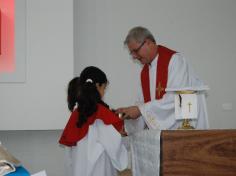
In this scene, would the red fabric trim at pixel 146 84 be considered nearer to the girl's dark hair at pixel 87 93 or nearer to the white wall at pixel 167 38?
the girl's dark hair at pixel 87 93

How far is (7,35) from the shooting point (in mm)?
4836

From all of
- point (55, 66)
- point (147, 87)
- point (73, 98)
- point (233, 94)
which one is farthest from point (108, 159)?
point (233, 94)

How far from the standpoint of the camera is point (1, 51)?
4836 mm

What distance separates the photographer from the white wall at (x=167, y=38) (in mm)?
5297

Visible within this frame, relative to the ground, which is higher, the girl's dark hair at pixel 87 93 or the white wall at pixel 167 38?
the white wall at pixel 167 38

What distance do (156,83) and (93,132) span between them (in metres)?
0.83

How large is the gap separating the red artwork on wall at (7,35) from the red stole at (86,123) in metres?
1.71

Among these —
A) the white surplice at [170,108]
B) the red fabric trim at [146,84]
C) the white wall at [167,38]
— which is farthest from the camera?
the white wall at [167,38]

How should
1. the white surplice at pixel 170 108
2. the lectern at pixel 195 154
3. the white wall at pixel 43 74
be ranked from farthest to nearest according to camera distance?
the white wall at pixel 43 74 → the white surplice at pixel 170 108 → the lectern at pixel 195 154

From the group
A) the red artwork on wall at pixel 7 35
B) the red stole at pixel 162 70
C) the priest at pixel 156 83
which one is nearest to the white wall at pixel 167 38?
the red artwork on wall at pixel 7 35

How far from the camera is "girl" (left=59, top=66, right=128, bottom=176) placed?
10.8ft

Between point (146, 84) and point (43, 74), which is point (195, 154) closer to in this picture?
point (146, 84)

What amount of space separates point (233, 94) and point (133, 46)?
254cm

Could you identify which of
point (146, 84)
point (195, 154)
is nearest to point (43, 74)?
point (146, 84)
